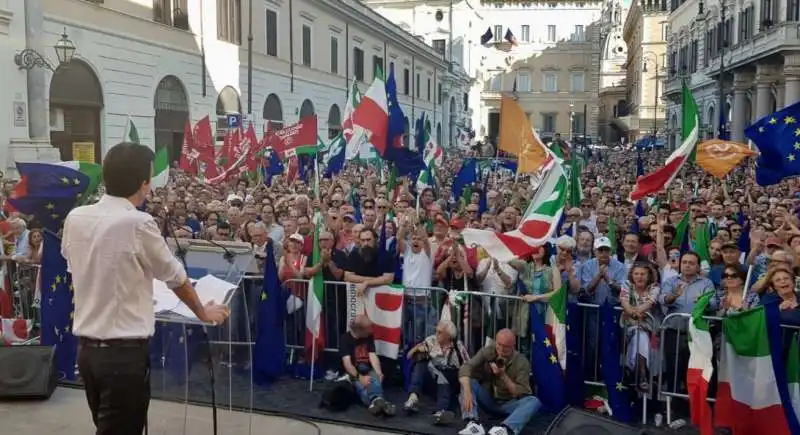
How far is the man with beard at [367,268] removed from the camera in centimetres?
779

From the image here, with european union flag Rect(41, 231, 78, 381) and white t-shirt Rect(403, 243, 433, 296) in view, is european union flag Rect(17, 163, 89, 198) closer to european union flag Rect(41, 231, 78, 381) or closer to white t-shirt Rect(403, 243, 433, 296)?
european union flag Rect(41, 231, 78, 381)

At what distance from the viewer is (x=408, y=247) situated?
8.38m

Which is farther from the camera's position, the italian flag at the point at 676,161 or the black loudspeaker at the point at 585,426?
the italian flag at the point at 676,161

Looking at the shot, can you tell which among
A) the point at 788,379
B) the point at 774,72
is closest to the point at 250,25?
the point at 774,72

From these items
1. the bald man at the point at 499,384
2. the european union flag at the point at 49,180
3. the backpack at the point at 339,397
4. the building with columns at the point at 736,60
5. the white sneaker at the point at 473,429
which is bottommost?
the white sneaker at the point at 473,429

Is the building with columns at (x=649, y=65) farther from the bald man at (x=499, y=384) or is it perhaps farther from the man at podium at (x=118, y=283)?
the man at podium at (x=118, y=283)

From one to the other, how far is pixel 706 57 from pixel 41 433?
47731mm

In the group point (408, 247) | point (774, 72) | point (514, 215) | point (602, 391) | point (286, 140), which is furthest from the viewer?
point (774, 72)

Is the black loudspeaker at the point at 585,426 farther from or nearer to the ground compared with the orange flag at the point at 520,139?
nearer to the ground

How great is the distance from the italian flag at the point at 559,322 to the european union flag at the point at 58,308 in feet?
14.4

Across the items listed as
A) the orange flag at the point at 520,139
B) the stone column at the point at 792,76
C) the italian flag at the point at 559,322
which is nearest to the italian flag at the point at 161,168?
the orange flag at the point at 520,139

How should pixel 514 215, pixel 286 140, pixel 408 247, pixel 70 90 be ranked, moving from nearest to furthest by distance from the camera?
1. pixel 408 247
2. pixel 514 215
3. pixel 286 140
4. pixel 70 90

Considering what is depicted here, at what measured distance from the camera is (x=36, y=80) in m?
18.2

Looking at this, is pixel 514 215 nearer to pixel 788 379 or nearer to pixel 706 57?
pixel 788 379
